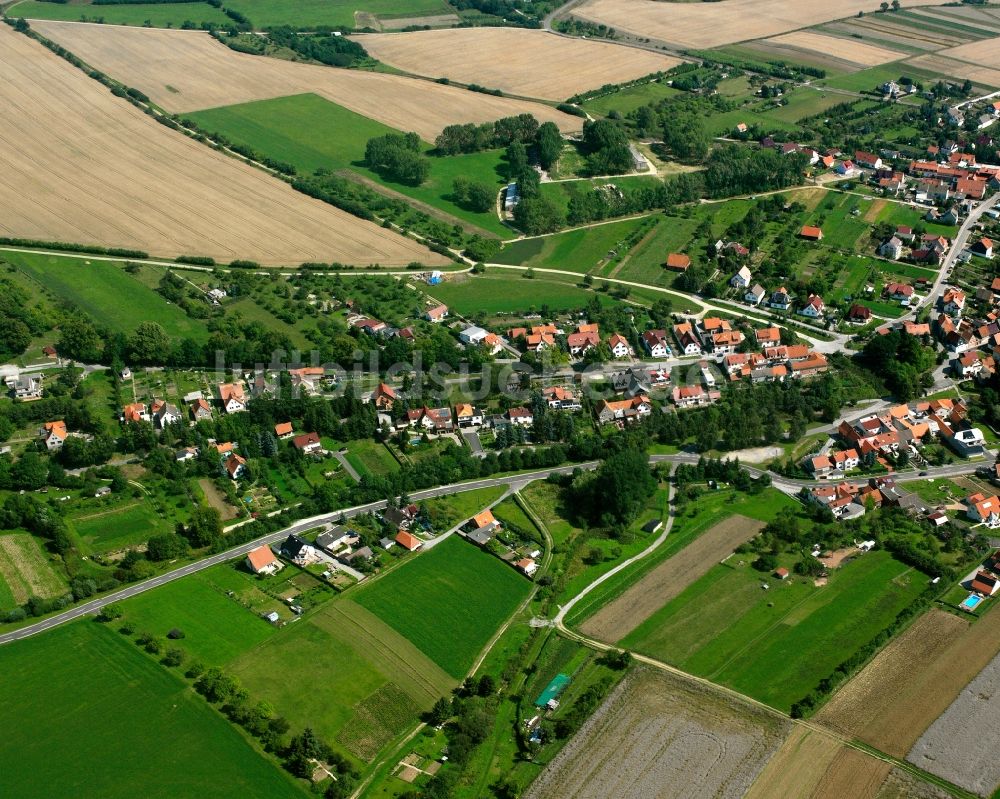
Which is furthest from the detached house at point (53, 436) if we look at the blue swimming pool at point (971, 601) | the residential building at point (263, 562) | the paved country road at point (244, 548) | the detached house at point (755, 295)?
the blue swimming pool at point (971, 601)

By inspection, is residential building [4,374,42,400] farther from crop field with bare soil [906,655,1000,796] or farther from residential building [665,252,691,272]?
crop field with bare soil [906,655,1000,796]

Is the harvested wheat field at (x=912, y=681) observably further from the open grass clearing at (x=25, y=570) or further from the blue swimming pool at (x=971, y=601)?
the open grass clearing at (x=25, y=570)

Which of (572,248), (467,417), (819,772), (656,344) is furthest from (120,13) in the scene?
(819,772)

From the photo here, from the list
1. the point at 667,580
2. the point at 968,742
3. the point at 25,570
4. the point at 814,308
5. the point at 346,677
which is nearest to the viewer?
the point at 968,742

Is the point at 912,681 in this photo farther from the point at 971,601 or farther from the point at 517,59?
the point at 517,59

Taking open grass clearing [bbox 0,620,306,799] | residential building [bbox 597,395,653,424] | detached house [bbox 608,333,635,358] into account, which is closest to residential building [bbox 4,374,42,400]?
open grass clearing [bbox 0,620,306,799]

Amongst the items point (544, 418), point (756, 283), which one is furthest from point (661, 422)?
point (756, 283)

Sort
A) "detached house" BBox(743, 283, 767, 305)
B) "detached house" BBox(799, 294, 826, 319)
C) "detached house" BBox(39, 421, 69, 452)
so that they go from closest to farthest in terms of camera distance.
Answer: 1. "detached house" BBox(39, 421, 69, 452)
2. "detached house" BBox(799, 294, 826, 319)
3. "detached house" BBox(743, 283, 767, 305)
